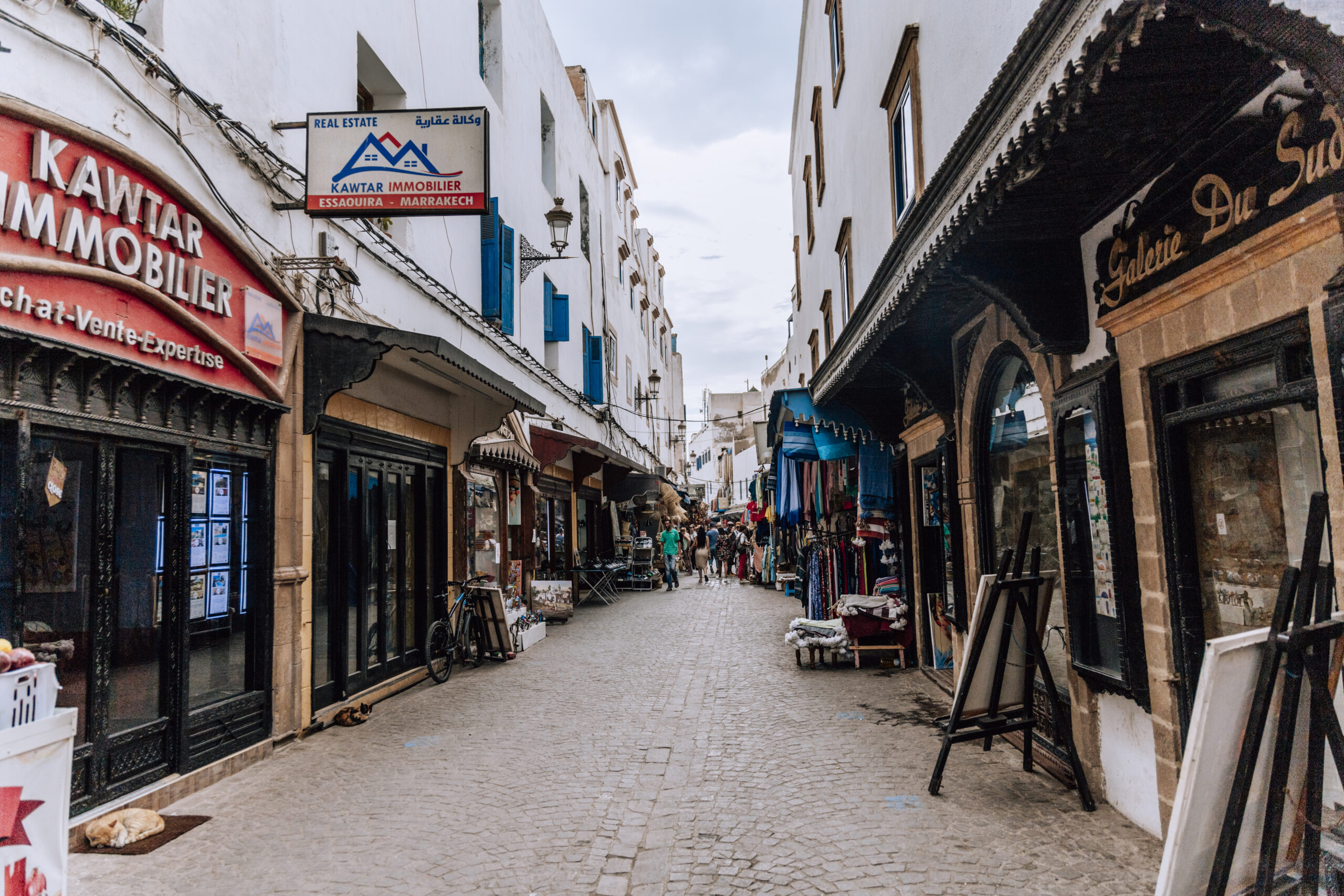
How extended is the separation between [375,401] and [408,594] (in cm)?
257

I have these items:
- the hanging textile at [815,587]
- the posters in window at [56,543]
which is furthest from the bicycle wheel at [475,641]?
the posters in window at [56,543]

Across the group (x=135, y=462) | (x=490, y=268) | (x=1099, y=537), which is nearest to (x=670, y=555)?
(x=490, y=268)

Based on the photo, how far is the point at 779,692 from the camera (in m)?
8.51

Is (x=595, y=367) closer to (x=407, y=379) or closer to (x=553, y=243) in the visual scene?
(x=553, y=243)

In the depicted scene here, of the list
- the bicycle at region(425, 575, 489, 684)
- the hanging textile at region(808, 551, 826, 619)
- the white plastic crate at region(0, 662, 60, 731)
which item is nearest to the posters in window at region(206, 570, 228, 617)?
the white plastic crate at region(0, 662, 60, 731)

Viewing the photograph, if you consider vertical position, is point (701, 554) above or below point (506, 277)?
below

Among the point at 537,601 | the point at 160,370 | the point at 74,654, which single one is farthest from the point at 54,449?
the point at 537,601

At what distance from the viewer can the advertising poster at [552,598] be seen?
586 inches

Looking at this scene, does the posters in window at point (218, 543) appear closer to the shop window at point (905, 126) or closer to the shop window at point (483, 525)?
the shop window at point (483, 525)

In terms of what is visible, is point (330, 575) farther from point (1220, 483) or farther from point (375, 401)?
point (1220, 483)

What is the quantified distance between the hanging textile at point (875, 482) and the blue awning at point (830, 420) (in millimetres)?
127

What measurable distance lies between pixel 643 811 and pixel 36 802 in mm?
3120

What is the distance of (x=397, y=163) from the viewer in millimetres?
6875

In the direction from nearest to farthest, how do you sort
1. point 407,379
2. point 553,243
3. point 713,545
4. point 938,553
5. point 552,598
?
point 938,553, point 407,379, point 553,243, point 552,598, point 713,545
